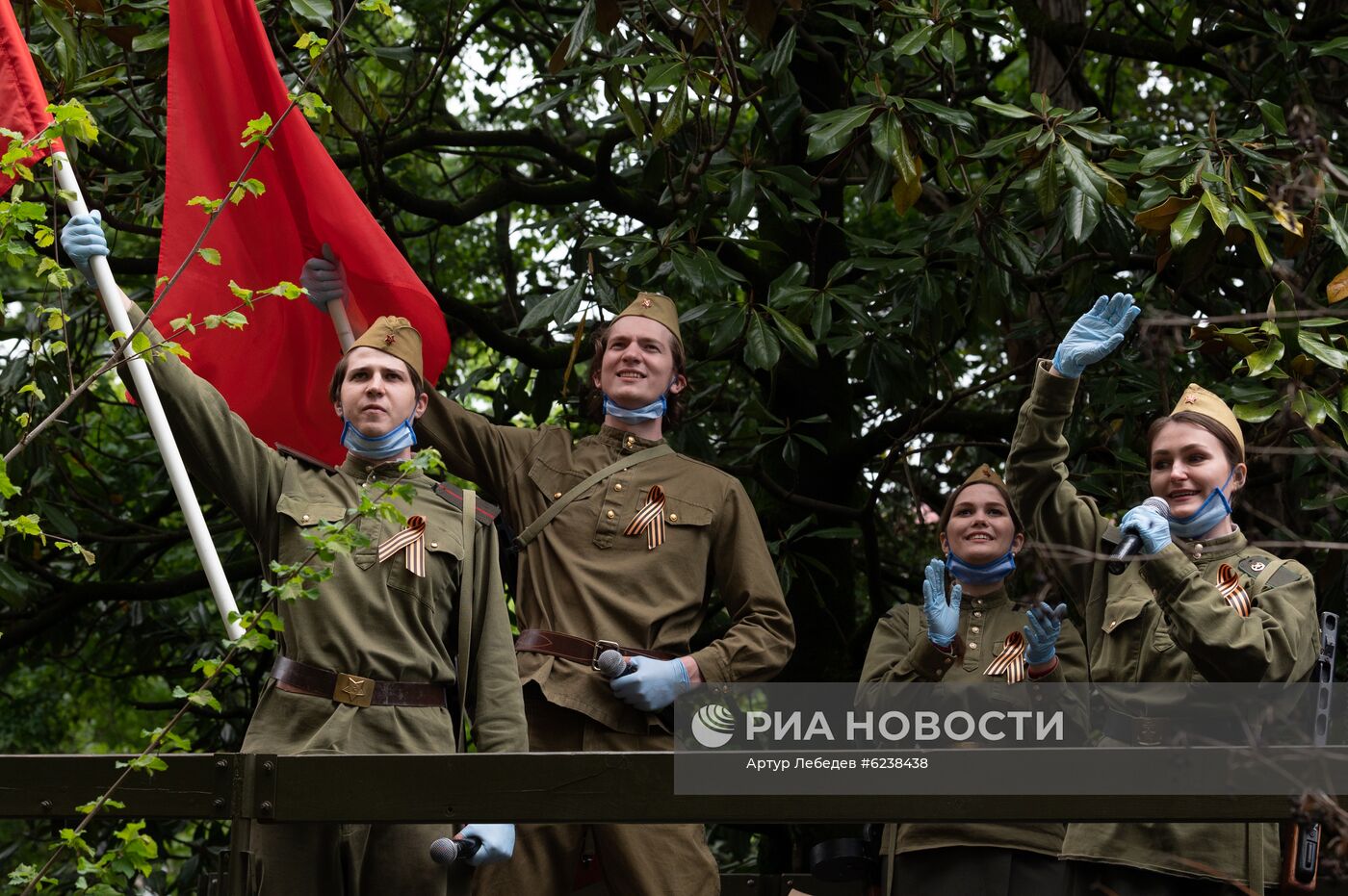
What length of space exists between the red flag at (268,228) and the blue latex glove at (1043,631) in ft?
6.25

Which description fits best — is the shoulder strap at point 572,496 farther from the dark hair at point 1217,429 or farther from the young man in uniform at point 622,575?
the dark hair at point 1217,429

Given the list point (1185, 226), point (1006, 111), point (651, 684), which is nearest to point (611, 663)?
point (651, 684)

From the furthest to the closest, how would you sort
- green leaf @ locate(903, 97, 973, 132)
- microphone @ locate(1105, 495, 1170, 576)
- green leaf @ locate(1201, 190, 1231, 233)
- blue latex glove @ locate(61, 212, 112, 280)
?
green leaf @ locate(903, 97, 973, 132), green leaf @ locate(1201, 190, 1231, 233), blue latex glove @ locate(61, 212, 112, 280), microphone @ locate(1105, 495, 1170, 576)

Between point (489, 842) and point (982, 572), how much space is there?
1.58 meters

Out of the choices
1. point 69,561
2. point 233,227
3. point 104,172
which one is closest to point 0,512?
point 233,227

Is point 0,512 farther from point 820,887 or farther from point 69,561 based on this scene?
point 69,561

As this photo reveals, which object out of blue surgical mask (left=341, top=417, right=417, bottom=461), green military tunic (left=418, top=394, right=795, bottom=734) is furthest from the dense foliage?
blue surgical mask (left=341, top=417, right=417, bottom=461)

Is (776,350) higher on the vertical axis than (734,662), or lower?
higher

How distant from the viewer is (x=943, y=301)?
20.1ft

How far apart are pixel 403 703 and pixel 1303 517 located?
3640 mm

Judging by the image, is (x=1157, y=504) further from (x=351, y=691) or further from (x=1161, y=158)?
(x=351, y=691)

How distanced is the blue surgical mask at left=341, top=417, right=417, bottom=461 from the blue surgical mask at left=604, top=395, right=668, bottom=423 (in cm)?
69

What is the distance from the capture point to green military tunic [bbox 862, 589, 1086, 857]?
4348 millimetres

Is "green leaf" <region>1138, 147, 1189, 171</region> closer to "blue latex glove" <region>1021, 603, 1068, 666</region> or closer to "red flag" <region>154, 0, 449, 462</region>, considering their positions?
"blue latex glove" <region>1021, 603, 1068, 666</region>
